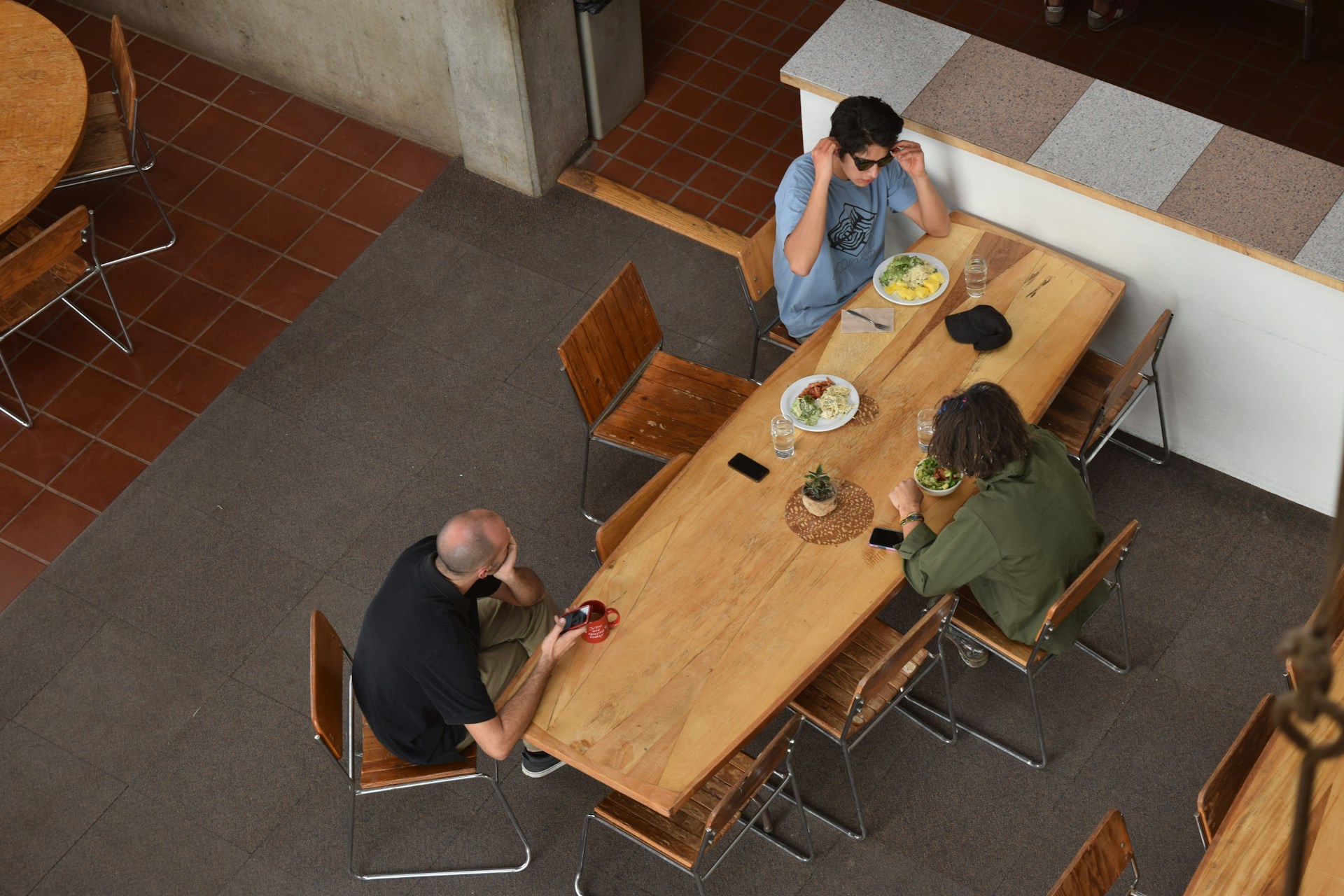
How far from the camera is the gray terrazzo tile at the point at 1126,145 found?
4.29 m

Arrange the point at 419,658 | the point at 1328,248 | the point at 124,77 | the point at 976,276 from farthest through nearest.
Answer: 1. the point at 124,77
2. the point at 976,276
3. the point at 1328,248
4. the point at 419,658

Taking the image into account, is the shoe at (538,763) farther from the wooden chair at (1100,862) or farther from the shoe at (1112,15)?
the shoe at (1112,15)

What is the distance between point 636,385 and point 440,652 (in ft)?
5.42

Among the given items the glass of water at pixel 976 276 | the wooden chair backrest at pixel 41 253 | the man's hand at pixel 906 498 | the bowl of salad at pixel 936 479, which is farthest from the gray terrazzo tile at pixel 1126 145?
the wooden chair backrest at pixel 41 253

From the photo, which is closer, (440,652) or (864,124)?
(440,652)

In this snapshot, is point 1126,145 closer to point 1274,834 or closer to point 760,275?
point 760,275

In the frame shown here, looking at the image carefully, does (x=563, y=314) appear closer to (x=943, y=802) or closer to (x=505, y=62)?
(x=505, y=62)

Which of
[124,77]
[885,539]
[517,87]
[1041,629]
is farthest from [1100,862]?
[124,77]

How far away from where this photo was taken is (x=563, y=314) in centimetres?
557

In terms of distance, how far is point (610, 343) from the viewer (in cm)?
456

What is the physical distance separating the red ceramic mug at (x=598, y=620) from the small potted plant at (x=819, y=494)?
67 cm

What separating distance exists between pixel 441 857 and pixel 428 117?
11.9 ft

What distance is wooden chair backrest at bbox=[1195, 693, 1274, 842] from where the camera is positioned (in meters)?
3.24

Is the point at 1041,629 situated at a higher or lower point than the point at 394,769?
higher
